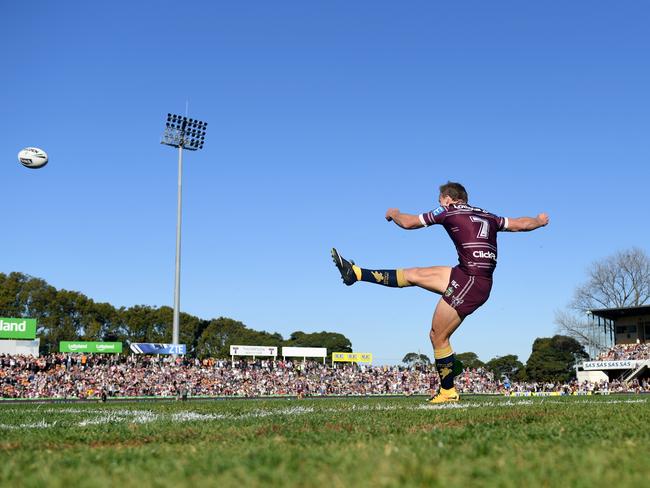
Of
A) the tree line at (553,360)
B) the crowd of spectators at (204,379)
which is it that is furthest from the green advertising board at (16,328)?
the tree line at (553,360)

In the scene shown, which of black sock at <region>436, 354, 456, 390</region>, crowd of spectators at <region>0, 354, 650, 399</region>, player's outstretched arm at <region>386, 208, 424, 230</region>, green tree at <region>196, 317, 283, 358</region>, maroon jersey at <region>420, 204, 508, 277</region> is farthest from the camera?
green tree at <region>196, 317, 283, 358</region>

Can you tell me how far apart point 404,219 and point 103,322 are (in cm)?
8620

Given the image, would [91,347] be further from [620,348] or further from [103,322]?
[620,348]

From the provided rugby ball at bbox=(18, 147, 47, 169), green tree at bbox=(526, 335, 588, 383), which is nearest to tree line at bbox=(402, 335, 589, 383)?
green tree at bbox=(526, 335, 588, 383)

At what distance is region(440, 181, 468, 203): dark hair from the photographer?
9109 millimetres

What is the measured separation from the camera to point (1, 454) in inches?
168

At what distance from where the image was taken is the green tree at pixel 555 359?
91375 mm

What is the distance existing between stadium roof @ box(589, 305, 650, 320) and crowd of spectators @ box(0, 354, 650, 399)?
1221 cm

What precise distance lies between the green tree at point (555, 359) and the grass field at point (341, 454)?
91069mm

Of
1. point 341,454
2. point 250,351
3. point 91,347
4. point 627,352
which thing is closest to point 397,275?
point 341,454

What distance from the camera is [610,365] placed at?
71250 mm

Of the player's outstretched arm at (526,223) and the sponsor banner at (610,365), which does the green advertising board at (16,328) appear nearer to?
the sponsor banner at (610,365)

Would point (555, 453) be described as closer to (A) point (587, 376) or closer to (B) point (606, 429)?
(B) point (606, 429)

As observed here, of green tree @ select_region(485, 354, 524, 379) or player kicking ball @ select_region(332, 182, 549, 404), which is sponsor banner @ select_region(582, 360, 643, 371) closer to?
green tree @ select_region(485, 354, 524, 379)
